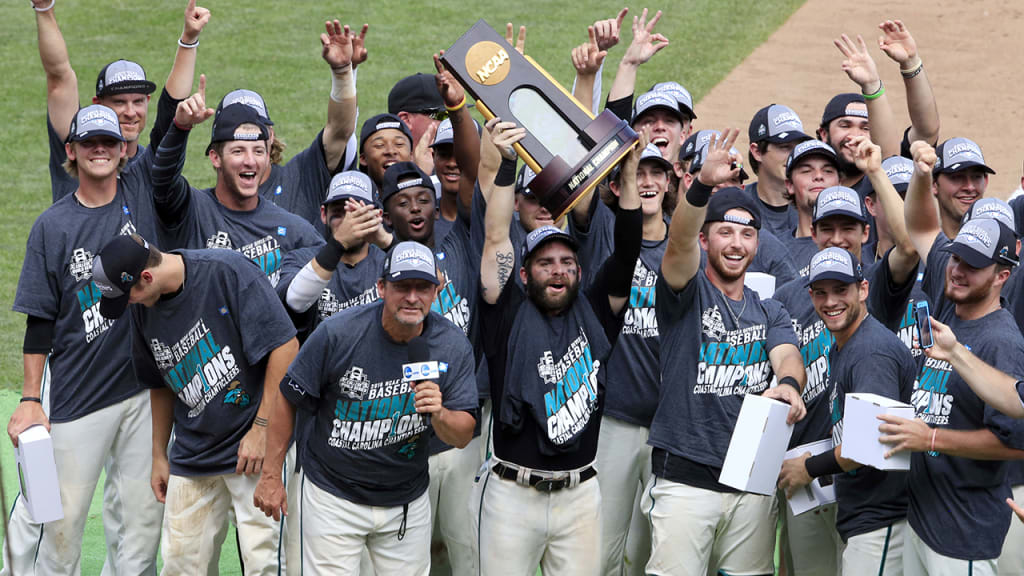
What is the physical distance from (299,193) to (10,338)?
14.1 feet

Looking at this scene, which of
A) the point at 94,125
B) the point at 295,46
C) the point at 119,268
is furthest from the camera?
the point at 295,46

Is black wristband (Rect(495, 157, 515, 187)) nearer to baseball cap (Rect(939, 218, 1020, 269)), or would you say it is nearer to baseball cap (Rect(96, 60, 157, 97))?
baseball cap (Rect(939, 218, 1020, 269))

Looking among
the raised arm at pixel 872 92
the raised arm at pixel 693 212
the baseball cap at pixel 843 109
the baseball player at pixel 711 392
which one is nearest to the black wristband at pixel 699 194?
the raised arm at pixel 693 212

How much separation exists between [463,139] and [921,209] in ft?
7.37

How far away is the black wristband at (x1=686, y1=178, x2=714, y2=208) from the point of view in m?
5.34

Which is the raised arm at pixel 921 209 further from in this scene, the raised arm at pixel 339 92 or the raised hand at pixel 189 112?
the raised hand at pixel 189 112

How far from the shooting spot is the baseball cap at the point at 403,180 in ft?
20.5

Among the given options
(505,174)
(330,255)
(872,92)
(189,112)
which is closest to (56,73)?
(189,112)

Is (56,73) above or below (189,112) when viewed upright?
above

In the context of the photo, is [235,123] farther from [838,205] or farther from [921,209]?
[921,209]

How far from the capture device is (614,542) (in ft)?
20.4

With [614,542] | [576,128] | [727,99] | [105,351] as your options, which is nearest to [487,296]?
[576,128]

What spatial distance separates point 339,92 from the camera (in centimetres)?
700

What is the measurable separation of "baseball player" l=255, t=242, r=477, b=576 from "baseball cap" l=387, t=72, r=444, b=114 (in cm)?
263
